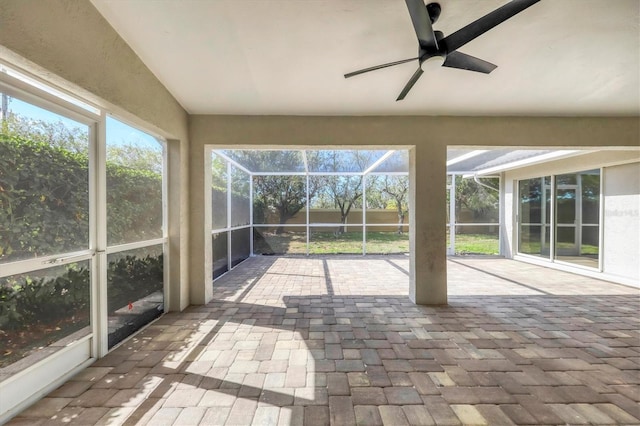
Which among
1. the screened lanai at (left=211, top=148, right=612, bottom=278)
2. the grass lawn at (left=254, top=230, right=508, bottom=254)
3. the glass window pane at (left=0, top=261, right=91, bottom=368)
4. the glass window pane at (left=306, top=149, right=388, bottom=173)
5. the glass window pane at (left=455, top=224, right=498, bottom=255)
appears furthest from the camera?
the grass lawn at (left=254, top=230, right=508, bottom=254)

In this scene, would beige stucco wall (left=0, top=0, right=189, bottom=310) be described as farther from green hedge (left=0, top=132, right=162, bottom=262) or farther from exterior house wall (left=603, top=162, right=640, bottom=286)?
exterior house wall (left=603, top=162, right=640, bottom=286)

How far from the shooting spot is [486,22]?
1685mm

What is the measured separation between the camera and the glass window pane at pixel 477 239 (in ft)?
25.9

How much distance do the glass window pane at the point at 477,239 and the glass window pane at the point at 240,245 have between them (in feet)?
20.8

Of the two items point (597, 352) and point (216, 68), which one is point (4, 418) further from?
point (597, 352)

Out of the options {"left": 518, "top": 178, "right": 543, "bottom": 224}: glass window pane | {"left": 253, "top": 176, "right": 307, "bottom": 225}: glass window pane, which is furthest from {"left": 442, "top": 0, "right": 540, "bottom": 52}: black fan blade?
{"left": 253, "top": 176, "right": 307, "bottom": 225}: glass window pane

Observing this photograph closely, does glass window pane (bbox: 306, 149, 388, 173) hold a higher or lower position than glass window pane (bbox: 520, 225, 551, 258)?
higher

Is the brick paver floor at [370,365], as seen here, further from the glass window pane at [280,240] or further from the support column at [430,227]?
the glass window pane at [280,240]

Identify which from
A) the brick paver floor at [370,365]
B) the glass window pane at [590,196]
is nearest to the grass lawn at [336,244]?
the glass window pane at [590,196]

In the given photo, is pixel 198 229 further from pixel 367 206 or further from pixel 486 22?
pixel 367 206

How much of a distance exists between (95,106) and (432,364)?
3.65 metres

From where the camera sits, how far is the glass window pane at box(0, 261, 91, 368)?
1.67m

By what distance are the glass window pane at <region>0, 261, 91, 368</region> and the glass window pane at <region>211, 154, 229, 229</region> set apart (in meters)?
3.06

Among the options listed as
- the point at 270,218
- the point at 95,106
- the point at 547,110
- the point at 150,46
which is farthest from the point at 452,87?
the point at 270,218
